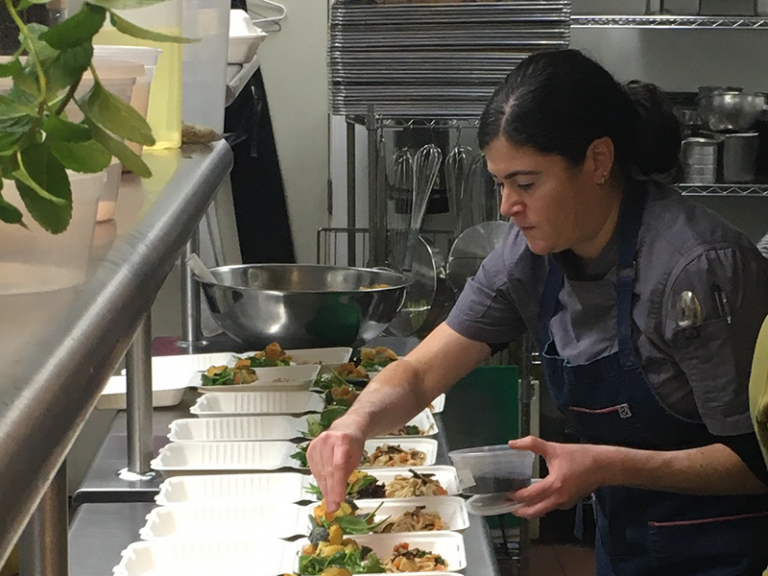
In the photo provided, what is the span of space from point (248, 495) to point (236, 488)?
0.03m

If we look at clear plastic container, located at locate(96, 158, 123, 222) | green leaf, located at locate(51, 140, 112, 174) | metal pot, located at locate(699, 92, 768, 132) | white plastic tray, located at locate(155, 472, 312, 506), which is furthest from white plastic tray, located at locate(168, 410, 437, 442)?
metal pot, located at locate(699, 92, 768, 132)

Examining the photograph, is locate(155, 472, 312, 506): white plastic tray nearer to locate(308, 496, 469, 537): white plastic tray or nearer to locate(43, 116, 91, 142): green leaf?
locate(308, 496, 469, 537): white plastic tray

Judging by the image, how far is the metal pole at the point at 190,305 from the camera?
2.88 meters

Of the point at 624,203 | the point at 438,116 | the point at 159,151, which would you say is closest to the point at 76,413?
the point at 159,151

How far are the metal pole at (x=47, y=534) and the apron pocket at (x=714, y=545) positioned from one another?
4.57ft

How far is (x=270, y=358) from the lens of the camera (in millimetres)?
2693

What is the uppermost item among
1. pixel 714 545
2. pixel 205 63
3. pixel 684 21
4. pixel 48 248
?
pixel 684 21

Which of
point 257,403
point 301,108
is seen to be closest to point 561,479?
point 257,403

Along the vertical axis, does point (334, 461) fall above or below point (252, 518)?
above

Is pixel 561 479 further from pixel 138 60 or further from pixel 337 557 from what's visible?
pixel 138 60

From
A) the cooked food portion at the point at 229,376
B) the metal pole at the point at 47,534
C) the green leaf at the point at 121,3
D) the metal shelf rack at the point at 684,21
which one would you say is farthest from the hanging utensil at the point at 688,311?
the metal shelf rack at the point at 684,21

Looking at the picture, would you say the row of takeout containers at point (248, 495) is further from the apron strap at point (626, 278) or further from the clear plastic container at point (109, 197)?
the clear plastic container at point (109, 197)

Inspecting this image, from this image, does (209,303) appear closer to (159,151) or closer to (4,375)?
(159,151)

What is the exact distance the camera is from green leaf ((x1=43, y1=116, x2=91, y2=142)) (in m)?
0.61
